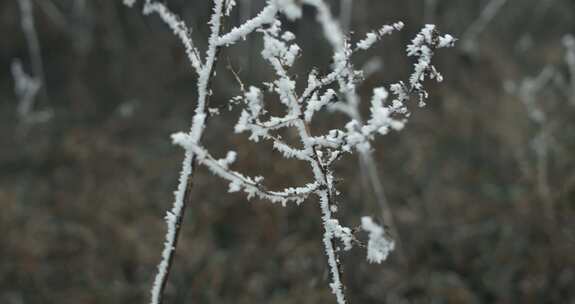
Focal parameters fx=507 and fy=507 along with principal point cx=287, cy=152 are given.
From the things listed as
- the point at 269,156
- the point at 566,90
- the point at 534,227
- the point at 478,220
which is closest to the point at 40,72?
the point at 269,156

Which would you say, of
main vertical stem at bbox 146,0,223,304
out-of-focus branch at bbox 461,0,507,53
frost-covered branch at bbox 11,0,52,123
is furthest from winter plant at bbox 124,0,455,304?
out-of-focus branch at bbox 461,0,507,53

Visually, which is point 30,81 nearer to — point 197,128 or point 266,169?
point 266,169

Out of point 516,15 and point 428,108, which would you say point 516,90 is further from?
point 516,15

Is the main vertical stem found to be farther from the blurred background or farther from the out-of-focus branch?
the out-of-focus branch

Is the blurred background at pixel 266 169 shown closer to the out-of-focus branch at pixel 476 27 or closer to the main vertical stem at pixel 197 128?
the out-of-focus branch at pixel 476 27

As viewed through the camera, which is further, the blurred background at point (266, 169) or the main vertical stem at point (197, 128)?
the blurred background at point (266, 169)

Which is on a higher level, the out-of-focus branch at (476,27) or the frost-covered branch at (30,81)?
the out-of-focus branch at (476,27)

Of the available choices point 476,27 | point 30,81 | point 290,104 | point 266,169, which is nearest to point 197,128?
point 290,104

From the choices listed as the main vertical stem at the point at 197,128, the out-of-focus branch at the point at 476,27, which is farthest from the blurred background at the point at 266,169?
the main vertical stem at the point at 197,128
